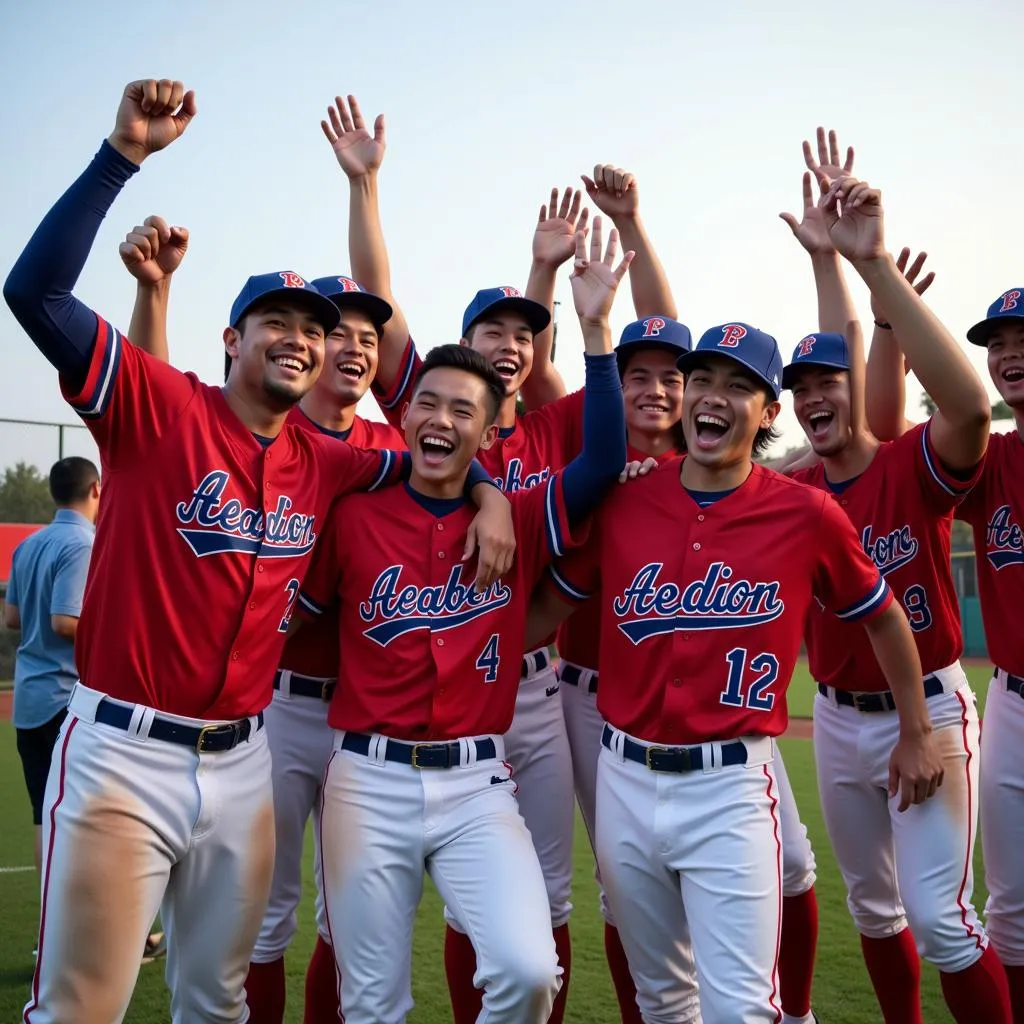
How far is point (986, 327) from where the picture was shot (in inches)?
149

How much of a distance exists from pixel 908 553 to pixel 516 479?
1.40m

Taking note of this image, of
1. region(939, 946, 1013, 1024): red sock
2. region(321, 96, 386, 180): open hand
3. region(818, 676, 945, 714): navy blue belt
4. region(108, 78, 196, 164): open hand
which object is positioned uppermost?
region(321, 96, 386, 180): open hand

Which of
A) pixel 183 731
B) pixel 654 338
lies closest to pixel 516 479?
pixel 654 338

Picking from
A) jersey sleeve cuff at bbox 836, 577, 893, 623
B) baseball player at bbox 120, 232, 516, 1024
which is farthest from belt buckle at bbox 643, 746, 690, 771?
baseball player at bbox 120, 232, 516, 1024

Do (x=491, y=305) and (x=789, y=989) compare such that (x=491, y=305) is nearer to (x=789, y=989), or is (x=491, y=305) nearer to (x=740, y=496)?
(x=740, y=496)

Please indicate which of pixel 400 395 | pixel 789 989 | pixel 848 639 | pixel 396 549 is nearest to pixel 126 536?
pixel 396 549

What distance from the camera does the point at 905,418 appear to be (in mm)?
4293

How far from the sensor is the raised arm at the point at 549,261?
4.40m

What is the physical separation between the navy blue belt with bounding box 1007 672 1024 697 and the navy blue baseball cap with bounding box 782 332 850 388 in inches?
47.2

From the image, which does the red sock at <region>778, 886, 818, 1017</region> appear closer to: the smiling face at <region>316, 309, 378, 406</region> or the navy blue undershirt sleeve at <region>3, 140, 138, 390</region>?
the smiling face at <region>316, 309, 378, 406</region>

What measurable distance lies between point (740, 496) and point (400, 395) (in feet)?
5.24

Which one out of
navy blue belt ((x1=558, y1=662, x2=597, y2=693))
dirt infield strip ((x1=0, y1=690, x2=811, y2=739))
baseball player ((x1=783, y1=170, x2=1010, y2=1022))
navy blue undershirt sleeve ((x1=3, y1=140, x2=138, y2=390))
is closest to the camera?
navy blue undershirt sleeve ((x1=3, y1=140, x2=138, y2=390))

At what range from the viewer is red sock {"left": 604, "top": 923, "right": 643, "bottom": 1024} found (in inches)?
143

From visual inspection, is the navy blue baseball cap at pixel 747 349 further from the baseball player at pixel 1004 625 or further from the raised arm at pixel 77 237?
the raised arm at pixel 77 237
